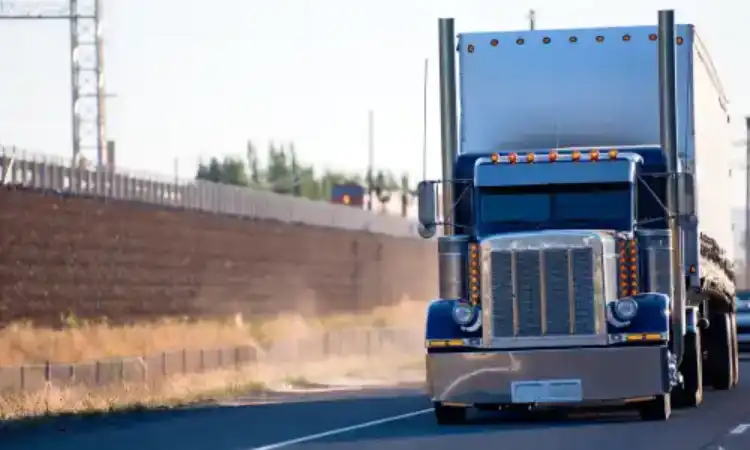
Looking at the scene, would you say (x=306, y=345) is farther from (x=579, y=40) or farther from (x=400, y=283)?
(x=400, y=283)

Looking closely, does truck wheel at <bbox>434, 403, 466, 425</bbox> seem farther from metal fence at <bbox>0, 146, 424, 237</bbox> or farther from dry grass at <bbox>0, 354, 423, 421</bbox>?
metal fence at <bbox>0, 146, 424, 237</bbox>

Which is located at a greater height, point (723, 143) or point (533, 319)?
point (723, 143)

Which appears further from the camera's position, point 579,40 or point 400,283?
point 400,283

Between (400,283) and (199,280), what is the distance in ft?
98.9

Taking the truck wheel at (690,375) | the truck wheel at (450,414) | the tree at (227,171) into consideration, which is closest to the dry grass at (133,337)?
the truck wheel at (690,375)

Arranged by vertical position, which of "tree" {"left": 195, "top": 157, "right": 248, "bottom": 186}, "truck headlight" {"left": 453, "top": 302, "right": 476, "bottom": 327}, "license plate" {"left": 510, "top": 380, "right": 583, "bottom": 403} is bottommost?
"license plate" {"left": 510, "top": 380, "right": 583, "bottom": 403}

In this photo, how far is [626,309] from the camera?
2377 centimetres

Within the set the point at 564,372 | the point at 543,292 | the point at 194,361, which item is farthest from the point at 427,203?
the point at 194,361

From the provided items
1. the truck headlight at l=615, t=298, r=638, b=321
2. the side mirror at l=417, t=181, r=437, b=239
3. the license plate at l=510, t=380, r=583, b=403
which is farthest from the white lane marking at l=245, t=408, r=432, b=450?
the truck headlight at l=615, t=298, r=638, b=321

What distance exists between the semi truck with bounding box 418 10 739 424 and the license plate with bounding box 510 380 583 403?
0.05 ft

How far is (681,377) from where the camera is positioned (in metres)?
25.5

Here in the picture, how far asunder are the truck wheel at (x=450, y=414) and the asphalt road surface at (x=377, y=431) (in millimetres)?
178

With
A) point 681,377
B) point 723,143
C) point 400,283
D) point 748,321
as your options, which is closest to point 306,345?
point 748,321

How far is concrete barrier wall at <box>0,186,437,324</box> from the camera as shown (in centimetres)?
5138
